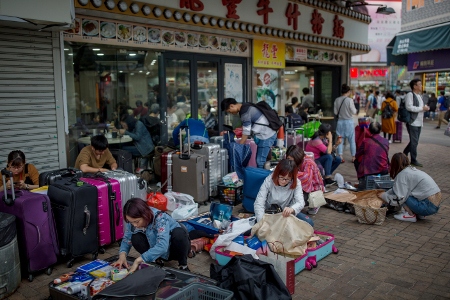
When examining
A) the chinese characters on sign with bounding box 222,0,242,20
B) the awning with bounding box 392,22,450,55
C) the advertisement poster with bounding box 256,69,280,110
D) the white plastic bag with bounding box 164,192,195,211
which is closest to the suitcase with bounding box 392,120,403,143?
the advertisement poster with bounding box 256,69,280,110

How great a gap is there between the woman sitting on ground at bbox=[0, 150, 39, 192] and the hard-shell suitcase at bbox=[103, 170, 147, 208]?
94 cm

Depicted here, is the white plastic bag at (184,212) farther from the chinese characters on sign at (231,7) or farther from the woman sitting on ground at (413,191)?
the chinese characters on sign at (231,7)

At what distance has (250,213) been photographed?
22.3ft

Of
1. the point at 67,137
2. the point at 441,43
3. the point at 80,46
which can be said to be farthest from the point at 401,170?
the point at 441,43

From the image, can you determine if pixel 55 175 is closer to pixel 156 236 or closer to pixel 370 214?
pixel 156 236

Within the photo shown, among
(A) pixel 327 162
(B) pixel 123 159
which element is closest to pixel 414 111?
(A) pixel 327 162

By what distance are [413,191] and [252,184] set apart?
2358mm

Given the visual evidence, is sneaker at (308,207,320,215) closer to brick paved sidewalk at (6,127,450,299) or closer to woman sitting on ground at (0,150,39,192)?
brick paved sidewalk at (6,127,450,299)

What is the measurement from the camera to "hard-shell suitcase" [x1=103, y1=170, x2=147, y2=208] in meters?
5.59

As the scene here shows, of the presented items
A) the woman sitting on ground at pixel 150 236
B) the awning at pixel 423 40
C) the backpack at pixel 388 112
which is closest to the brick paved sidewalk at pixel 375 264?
the woman sitting on ground at pixel 150 236

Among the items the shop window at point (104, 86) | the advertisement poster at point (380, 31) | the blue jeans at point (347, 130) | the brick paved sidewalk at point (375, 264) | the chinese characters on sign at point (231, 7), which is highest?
the advertisement poster at point (380, 31)

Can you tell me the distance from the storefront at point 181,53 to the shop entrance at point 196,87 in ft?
0.07

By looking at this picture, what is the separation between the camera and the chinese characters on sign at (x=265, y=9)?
977 centimetres

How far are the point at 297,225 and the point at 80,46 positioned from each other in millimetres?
5114
